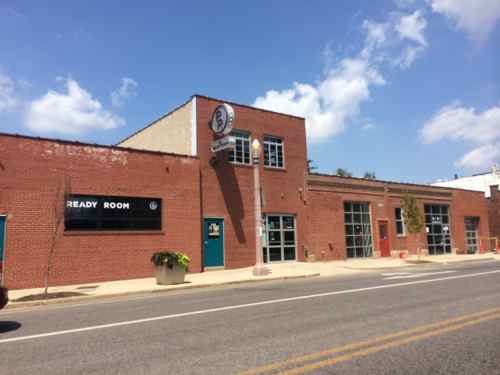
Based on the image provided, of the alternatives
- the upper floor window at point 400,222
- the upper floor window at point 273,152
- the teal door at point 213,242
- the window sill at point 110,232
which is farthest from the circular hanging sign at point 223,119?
the upper floor window at point 400,222

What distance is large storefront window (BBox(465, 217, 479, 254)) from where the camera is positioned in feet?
113

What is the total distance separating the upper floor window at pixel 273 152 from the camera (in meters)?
23.0

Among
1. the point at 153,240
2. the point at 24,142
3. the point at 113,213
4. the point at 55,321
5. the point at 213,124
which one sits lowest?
the point at 55,321

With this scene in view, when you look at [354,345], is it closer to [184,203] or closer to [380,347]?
[380,347]

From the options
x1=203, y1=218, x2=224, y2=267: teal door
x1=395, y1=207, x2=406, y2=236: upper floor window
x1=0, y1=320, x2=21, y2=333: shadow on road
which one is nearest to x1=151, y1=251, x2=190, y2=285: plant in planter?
x1=203, y1=218, x2=224, y2=267: teal door

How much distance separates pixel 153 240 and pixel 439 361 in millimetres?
14528

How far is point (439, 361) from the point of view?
457cm

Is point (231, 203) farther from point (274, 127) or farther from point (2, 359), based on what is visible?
point (2, 359)

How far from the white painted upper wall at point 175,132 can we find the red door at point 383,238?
14395 millimetres

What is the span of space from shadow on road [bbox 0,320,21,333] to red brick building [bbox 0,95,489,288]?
5.88 meters

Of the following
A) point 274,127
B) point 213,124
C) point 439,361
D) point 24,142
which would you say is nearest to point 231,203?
point 213,124

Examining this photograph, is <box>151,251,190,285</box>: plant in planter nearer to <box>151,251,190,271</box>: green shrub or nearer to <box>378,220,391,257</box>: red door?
<box>151,251,190,271</box>: green shrub

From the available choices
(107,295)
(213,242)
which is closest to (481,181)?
(213,242)

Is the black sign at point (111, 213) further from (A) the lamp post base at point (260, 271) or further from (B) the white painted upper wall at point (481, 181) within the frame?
(B) the white painted upper wall at point (481, 181)
